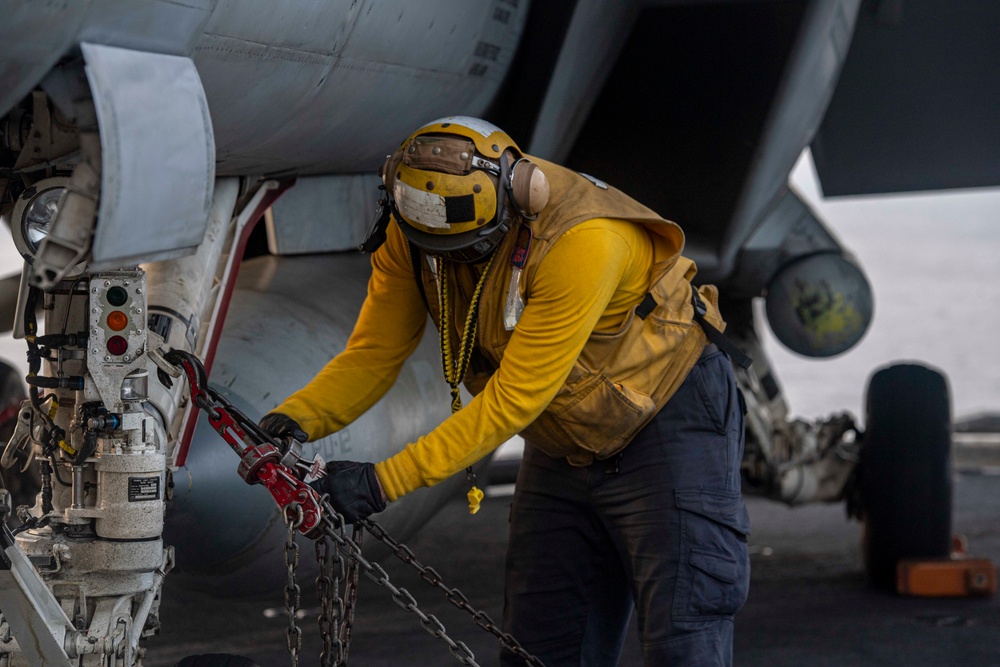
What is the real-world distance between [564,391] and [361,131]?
85 centimetres

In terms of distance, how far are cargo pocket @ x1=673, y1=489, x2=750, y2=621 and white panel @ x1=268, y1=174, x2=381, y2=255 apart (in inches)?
49.5

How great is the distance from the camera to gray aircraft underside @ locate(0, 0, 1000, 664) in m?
1.97

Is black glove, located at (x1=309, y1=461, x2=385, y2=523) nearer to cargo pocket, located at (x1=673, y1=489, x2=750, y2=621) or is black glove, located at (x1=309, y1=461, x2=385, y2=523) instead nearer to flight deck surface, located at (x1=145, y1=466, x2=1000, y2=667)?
cargo pocket, located at (x1=673, y1=489, x2=750, y2=621)

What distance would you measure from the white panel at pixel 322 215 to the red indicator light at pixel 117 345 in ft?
3.42

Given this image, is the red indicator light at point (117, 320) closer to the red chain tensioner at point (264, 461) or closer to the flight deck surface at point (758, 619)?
the red chain tensioner at point (264, 461)

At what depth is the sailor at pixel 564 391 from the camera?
2441mm

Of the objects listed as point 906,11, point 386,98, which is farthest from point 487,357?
point 906,11

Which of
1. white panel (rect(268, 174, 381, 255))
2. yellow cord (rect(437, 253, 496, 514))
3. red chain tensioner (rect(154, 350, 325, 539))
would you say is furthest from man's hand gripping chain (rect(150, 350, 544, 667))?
white panel (rect(268, 174, 381, 255))

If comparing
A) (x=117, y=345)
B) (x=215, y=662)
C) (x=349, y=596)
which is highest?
(x=117, y=345)

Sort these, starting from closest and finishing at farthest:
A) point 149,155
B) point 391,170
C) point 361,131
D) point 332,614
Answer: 1. point 149,155
2. point 332,614
3. point 391,170
4. point 361,131

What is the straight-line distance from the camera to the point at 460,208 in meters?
2.42

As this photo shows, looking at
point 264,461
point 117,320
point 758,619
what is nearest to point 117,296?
point 117,320

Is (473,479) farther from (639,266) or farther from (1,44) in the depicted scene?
(1,44)

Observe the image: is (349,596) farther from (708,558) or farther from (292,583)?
(708,558)
